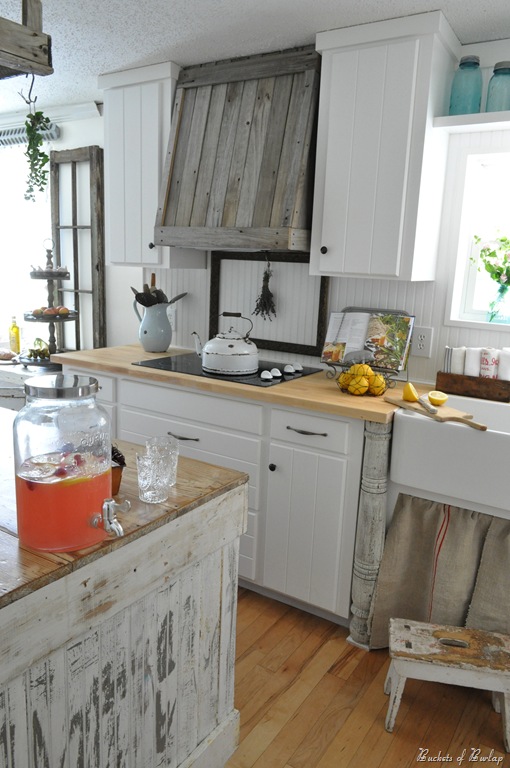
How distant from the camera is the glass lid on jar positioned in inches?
41.8

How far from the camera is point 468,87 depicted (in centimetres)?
229

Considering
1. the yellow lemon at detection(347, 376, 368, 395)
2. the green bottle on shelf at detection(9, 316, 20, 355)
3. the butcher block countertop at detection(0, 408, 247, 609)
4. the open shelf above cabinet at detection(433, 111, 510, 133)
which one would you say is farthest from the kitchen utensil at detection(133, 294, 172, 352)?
the open shelf above cabinet at detection(433, 111, 510, 133)

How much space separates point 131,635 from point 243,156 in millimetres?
2109

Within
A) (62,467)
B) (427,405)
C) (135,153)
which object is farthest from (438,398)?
(135,153)

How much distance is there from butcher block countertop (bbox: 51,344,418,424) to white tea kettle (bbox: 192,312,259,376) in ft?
0.32

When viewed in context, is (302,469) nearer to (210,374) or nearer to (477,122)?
(210,374)

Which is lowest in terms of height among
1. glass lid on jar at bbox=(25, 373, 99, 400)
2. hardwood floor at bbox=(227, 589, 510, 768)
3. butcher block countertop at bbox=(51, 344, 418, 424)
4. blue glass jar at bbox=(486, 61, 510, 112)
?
hardwood floor at bbox=(227, 589, 510, 768)

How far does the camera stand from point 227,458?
8.18 ft

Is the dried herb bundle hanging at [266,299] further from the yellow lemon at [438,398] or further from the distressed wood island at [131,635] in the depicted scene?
the distressed wood island at [131,635]

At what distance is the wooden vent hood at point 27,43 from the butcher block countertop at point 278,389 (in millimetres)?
1343

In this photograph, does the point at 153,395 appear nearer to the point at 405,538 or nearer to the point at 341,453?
the point at 341,453

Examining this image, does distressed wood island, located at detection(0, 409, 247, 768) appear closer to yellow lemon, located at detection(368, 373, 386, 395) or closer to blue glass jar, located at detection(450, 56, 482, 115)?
yellow lemon, located at detection(368, 373, 386, 395)

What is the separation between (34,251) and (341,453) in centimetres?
304

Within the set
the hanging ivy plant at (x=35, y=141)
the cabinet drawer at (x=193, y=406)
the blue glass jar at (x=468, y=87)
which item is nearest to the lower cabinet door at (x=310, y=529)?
the cabinet drawer at (x=193, y=406)
